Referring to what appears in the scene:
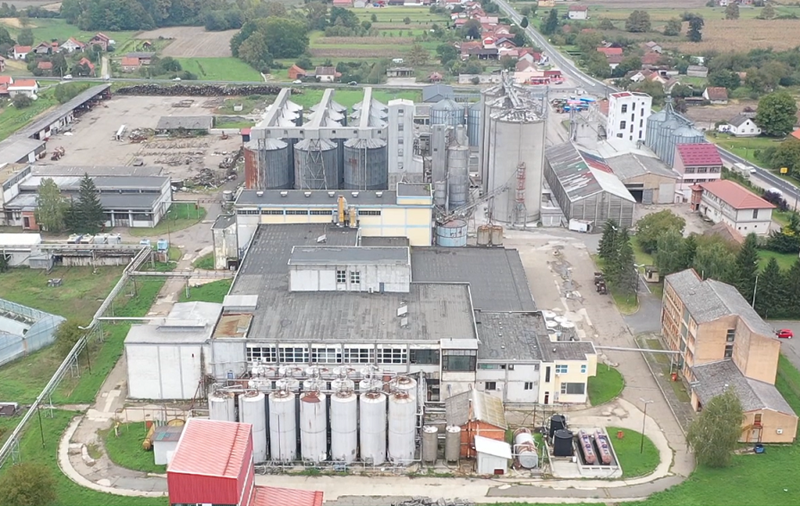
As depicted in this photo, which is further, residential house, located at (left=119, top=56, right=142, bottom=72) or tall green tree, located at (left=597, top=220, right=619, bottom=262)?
residential house, located at (left=119, top=56, right=142, bottom=72)

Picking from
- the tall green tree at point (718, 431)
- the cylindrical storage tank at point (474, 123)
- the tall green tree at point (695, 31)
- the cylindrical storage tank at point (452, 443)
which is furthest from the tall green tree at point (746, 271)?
the tall green tree at point (695, 31)

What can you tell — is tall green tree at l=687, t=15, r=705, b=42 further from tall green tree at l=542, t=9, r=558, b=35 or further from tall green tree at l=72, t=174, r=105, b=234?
tall green tree at l=72, t=174, r=105, b=234

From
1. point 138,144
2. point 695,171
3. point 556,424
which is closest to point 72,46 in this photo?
point 138,144

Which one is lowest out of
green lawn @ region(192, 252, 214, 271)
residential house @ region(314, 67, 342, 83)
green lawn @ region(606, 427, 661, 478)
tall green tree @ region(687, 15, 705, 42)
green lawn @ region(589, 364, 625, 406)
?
green lawn @ region(606, 427, 661, 478)

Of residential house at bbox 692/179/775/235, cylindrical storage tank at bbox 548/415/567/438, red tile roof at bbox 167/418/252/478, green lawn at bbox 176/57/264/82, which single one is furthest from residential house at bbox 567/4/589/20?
red tile roof at bbox 167/418/252/478

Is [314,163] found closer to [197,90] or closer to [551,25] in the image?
[197,90]

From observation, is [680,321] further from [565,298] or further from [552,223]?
[552,223]

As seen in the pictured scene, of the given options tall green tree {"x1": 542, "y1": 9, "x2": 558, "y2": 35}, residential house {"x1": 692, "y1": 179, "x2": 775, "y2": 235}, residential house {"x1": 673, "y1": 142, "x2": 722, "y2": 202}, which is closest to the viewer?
residential house {"x1": 692, "y1": 179, "x2": 775, "y2": 235}
